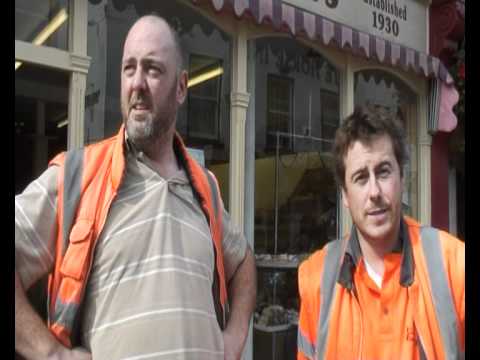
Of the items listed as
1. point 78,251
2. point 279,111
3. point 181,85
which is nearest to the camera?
point 78,251

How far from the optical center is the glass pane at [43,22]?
10.0 ft

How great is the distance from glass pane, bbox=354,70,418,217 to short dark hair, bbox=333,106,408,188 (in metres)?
3.02

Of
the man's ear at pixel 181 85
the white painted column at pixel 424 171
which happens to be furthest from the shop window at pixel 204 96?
the white painted column at pixel 424 171

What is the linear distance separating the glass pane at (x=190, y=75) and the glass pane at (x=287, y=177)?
0.39m

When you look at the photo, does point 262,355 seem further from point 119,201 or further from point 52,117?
point 119,201

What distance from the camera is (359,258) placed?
2.08 metres

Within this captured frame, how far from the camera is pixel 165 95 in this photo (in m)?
2.09

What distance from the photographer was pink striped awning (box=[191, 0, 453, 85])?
3814mm

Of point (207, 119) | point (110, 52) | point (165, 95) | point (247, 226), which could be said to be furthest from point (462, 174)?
point (165, 95)

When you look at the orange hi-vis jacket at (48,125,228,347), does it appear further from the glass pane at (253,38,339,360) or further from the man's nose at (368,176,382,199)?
the glass pane at (253,38,339,360)

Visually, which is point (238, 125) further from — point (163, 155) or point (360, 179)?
point (360, 179)

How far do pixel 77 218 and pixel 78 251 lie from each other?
0.39ft

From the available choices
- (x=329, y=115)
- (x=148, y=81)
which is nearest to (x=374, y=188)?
(x=148, y=81)

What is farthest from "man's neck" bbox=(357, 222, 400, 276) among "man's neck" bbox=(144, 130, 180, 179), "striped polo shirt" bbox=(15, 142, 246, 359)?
"man's neck" bbox=(144, 130, 180, 179)
